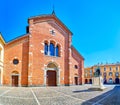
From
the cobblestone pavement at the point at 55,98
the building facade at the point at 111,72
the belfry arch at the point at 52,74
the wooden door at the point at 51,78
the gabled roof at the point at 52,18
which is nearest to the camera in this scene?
the cobblestone pavement at the point at 55,98

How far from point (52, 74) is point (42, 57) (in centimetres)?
431

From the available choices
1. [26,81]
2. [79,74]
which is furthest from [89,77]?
[26,81]

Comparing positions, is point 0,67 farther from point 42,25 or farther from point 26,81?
point 42,25

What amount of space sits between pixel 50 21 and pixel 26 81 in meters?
12.5

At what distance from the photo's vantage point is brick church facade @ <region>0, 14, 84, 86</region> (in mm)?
24828

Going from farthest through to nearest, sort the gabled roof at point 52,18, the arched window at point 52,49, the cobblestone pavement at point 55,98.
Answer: the arched window at point 52,49
the gabled roof at point 52,18
the cobblestone pavement at point 55,98

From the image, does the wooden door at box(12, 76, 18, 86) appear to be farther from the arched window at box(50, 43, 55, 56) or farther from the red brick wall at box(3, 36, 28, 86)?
the arched window at box(50, 43, 55, 56)

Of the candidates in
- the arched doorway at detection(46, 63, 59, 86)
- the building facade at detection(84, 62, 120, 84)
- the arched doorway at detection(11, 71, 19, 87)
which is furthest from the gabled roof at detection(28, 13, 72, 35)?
the building facade at detection(84, 62, 120, 84)

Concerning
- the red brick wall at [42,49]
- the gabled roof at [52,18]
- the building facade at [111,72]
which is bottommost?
the building facade at [111,72]

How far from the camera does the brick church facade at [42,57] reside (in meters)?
24.8

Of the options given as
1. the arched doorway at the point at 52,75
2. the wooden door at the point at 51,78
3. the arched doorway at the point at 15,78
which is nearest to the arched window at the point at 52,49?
the arched doorway at the point at 52,75

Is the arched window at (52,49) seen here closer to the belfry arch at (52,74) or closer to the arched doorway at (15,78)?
the belfry arch at (52,74)

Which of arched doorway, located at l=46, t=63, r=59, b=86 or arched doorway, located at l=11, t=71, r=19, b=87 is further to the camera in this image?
arched doorway, located at l=46, t=63, r=59, b=86

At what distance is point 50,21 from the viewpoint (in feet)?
97.1
